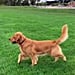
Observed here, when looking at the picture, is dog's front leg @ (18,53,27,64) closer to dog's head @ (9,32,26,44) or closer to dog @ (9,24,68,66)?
dog @ (9,24,68,66)

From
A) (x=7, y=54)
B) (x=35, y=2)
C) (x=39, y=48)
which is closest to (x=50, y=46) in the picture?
(x=39, y=48)

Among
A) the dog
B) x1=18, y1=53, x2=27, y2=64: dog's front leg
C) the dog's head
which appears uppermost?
the dog's head

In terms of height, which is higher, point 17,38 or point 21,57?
point 17,38

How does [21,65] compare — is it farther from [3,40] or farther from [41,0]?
[41,0]

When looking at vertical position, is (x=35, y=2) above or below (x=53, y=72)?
below

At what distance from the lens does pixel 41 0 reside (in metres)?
60.9

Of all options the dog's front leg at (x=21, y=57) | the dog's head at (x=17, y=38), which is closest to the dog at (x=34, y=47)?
the dog's head at (x=17, y=38)

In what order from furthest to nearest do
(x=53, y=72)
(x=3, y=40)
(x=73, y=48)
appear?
(x=3, y=40)
(x=73, y=48)
(x=53, y=72)

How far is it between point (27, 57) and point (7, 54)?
3.60 ft

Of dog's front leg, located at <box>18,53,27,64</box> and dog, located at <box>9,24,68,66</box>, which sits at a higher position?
dog, located at <box>9,24,68,66</box>

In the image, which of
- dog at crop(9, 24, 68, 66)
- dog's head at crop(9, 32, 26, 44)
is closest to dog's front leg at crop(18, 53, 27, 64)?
dog at crop(9, 24, 68, 66)

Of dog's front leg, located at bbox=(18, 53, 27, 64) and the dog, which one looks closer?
the dog

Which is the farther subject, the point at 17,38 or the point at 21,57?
the point at 21,57

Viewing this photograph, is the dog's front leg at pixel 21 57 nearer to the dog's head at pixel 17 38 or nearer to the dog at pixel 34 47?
the dog at pixel 34 47
